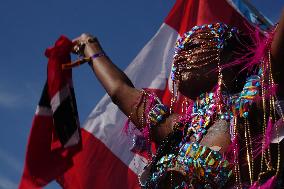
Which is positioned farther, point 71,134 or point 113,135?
point 113,135

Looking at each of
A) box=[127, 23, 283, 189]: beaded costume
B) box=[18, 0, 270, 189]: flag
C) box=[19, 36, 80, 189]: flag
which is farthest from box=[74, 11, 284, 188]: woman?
box=[18, 0, 270, 189]: flag

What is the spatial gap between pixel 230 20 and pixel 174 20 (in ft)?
1.70

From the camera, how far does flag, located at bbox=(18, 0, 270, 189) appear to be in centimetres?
406

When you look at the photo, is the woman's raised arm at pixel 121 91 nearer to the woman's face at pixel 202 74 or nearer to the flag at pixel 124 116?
the woman's face at pixel 202 74

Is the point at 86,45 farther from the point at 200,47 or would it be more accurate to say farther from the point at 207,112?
the point at 207,112

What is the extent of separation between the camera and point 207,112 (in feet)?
9.15

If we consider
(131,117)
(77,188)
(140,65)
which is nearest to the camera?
(131,117)

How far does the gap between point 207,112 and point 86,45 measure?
0.93m

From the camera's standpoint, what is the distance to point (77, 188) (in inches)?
154

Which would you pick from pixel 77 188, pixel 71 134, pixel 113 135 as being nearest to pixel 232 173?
pixel 71 134

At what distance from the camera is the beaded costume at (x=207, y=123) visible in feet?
8.23

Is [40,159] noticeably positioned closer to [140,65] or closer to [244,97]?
[244,97]

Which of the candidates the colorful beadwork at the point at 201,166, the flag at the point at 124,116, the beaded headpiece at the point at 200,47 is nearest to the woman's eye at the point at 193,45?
the beaded headpiece at the point at 200,47

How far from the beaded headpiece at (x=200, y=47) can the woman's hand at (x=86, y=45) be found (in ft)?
1.79
